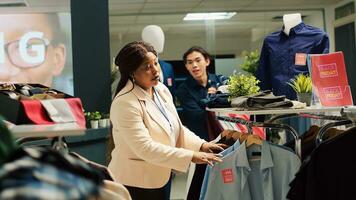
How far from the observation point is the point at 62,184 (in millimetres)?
772

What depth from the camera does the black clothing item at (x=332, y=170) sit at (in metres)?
1.60

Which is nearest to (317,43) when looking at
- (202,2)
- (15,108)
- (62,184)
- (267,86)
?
(267,86)

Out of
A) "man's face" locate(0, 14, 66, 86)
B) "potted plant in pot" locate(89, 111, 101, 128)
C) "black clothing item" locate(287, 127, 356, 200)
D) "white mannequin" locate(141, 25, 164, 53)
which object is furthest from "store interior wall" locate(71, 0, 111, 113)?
"black clothing item" locate(287, 127, 356, 200)

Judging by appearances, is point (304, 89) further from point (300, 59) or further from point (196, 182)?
point (300, 59)

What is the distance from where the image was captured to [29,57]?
5.91 metres

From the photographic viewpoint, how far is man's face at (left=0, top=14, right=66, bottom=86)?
5.89 meters

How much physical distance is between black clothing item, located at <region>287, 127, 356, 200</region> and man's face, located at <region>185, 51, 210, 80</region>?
8.44ft

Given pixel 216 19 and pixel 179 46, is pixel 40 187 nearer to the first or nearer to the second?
pixel 179 46

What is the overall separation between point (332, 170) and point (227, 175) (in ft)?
2.14

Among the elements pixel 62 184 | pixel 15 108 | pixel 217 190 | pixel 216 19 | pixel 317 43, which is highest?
pixel 216 19

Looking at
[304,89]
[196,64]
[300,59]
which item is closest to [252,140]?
[304,89]

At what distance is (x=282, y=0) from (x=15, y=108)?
667cm

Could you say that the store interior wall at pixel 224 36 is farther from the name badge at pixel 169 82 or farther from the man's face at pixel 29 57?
the name badge at pixel 169 82

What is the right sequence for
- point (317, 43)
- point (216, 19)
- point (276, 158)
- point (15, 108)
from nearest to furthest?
point (15, 108) → point (276, 158) → point (317, 43) → point (216, 19)
